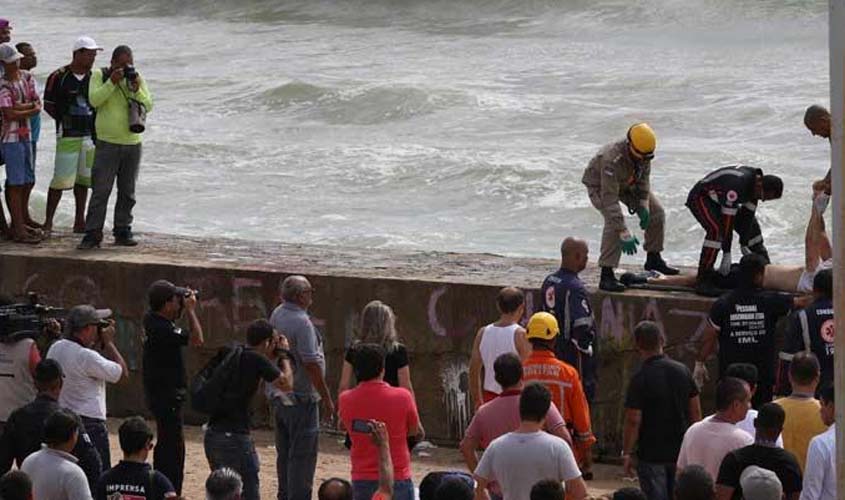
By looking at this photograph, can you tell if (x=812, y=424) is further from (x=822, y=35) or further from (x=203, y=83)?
(x=822, y=35)

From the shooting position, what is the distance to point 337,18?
43.4 metres

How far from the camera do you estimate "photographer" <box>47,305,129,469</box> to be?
970 cm

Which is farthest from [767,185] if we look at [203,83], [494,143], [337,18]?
[337,18]

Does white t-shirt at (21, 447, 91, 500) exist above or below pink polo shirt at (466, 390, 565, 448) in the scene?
below

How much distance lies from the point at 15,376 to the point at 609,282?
12.7 feet

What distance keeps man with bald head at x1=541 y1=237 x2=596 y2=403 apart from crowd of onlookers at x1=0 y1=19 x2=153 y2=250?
A: 373 cm

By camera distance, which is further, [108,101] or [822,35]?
[822,35]

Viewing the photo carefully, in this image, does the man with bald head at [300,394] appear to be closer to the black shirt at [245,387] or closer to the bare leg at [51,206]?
the black shirt at [245,387]

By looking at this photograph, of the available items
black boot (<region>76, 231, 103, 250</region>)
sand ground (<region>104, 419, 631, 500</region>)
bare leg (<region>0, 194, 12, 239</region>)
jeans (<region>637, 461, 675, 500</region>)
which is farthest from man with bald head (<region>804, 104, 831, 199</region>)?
bare leg (<region>0, 194, 12, 239</region>)

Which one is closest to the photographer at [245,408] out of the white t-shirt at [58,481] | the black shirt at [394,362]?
the black shirt at [394,362]

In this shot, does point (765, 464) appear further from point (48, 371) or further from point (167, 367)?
point (167, 367)

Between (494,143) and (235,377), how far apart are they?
18.5 m

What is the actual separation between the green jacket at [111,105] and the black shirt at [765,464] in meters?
6.39

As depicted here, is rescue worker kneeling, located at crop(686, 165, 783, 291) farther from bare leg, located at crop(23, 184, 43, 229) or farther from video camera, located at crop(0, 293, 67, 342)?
bare leg, located at crop(23, 184, 43, 229)
